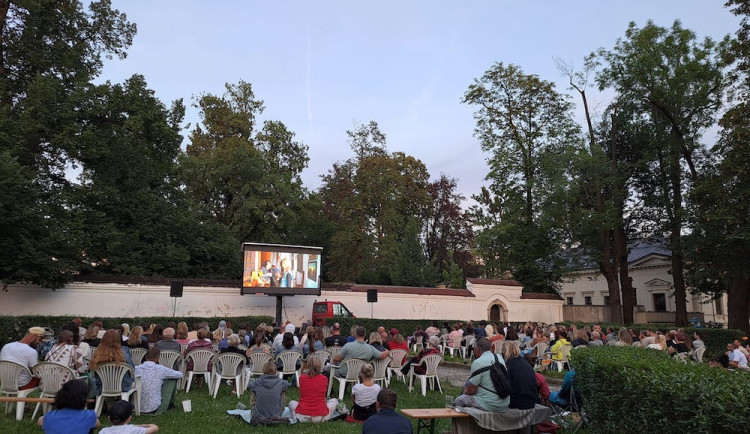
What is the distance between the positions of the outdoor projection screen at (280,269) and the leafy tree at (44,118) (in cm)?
653

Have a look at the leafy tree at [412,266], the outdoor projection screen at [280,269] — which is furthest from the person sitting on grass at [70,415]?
the leafy tree at [412,266]

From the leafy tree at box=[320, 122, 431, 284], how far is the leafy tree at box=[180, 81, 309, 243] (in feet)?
15.6

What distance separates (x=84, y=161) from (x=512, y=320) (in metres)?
24.3

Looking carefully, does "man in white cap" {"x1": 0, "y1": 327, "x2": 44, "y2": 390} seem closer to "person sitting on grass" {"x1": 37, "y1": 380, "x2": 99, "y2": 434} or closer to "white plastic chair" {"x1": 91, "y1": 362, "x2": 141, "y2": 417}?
"white plastic chair" {"x1": 91, "y1": 362, "x2": 141, "y2": 417}

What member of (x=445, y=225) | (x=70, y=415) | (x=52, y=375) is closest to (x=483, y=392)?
(x=70, y=415)

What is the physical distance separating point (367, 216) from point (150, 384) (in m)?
30.6

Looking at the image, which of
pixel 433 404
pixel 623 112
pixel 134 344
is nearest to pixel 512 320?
pixel 623 112

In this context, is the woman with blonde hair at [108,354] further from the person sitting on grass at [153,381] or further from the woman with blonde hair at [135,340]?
the woman with blonde hair at [135,340]

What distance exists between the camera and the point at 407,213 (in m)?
42.2

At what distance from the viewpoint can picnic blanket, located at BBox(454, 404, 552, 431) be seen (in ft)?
18.1

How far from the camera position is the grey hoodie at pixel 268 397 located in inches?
272

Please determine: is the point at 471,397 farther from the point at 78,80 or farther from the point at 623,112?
the point at 623,112

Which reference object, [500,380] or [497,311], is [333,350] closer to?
[500,380]

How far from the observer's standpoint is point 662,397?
457 centimetres
